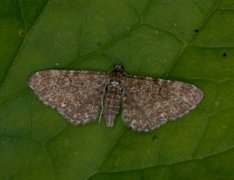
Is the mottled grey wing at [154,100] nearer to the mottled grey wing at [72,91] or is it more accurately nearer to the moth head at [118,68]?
the moth head at [118,68]

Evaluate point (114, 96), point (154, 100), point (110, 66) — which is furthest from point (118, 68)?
point (154, 100)

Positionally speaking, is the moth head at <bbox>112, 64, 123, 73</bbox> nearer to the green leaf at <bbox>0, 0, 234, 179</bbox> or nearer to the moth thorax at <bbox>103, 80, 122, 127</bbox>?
the green leaf at <bbox>0, 0, 234, 179</bbox>

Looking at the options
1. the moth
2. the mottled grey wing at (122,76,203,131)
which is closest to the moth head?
the moth

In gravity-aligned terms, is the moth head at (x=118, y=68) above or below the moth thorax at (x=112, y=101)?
above

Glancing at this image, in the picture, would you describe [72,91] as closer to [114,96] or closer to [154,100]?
[114,96]

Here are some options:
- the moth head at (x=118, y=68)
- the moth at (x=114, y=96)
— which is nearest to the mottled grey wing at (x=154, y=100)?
the moth at (x=114, y=96)
